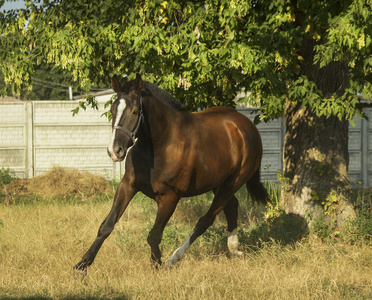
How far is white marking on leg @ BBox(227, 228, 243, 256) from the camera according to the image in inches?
270

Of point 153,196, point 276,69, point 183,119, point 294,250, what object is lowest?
point 294,250

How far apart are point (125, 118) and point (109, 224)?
1150 mm

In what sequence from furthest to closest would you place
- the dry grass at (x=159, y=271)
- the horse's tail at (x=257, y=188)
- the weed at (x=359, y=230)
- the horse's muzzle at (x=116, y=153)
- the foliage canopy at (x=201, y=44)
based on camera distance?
the horse's tail at (x=257, y=188) → the weed at (x=359, y=230) → the foliage canopy at (x=201, y=44) → the dry grass at (x=159, y=271) → the horse's muzzle at (x=116, y=153)

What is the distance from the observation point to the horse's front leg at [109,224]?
18.4 ft

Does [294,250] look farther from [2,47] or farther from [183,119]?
[2,47]

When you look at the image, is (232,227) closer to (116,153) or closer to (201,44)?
(201,44)

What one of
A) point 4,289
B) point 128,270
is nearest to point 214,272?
point 128,270

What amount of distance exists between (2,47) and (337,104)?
13.6 feet

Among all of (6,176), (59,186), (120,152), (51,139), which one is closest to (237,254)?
(120,152)

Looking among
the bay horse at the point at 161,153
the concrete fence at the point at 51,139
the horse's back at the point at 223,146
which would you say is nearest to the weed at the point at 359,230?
the horse's back at the point at 223,146

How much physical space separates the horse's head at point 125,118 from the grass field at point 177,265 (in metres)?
1.29

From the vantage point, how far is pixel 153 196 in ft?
19.2

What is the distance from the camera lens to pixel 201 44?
240 inches

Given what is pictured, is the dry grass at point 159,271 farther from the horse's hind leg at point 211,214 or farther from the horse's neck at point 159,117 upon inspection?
the horse's neck at point 159,117
